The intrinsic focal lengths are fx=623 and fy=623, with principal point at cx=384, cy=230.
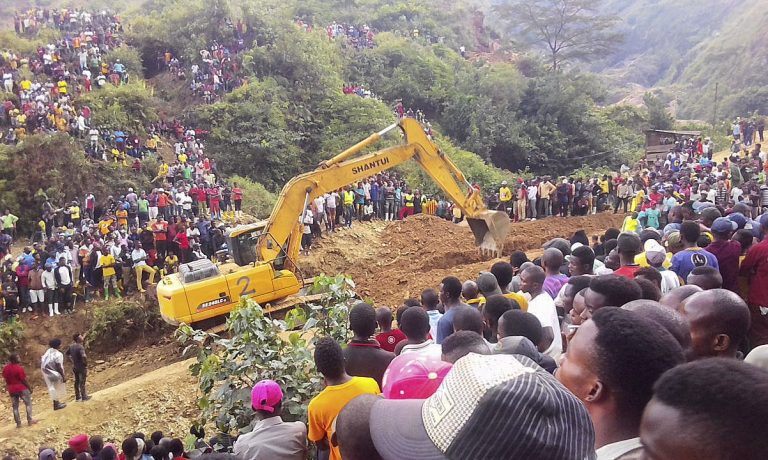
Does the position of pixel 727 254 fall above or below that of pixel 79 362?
above

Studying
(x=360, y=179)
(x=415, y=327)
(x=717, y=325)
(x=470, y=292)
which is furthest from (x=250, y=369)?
(x=360, y=179)

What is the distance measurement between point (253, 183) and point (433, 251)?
383 inches

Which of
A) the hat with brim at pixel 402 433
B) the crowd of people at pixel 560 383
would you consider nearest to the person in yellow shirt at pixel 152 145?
the crowd of people at pixel 560 383

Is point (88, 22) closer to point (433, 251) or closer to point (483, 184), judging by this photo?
point (483, 184)

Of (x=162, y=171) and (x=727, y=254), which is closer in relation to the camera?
(x=727, y=254)

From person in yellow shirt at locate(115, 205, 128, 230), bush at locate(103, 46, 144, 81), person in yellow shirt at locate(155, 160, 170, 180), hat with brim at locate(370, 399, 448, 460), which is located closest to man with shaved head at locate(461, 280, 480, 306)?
hat with brim at locate(370, 399, 448, 460)

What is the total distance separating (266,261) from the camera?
12289mm

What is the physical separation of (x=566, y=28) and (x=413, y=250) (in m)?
36.3

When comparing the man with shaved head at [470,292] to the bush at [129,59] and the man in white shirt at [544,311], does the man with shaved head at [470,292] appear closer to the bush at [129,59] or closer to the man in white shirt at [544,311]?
the man in white shirt at [544,311]

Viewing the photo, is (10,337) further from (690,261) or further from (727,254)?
(727,254)

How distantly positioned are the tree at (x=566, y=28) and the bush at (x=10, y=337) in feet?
133

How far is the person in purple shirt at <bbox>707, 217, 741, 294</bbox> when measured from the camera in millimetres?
6629

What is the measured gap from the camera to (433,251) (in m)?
17.8

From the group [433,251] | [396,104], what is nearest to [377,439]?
[433,251]
